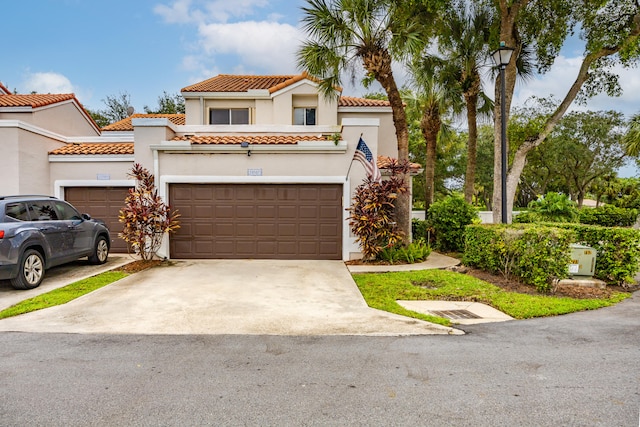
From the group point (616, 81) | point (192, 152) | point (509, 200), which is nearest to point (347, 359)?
point (192, 152)

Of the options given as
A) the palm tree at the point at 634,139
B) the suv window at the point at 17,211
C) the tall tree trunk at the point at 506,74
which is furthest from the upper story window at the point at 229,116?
the palm tree at the point at 634,139

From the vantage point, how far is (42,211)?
8672 millimetres

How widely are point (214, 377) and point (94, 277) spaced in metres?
6.53

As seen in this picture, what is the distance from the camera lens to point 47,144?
12516 mm

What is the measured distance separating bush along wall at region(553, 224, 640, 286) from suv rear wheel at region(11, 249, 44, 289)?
12.0m

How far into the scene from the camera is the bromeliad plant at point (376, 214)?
10.5m

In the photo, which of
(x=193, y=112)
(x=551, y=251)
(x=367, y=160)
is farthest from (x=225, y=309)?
(x=193, y=112)

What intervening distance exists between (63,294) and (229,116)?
11.4 m

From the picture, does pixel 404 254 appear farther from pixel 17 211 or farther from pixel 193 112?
pixel 193 112

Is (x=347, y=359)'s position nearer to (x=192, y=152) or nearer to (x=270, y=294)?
(x=270, y=294)

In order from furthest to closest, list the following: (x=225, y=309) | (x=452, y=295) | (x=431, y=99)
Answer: (x=431, y=99) < (x=452, y=295) < (x=225, y=309)

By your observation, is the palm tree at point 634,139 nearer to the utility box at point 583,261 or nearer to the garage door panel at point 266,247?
the utility box at point 583,261

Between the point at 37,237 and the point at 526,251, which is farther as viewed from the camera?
the point at 526,251

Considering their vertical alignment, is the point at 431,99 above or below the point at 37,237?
above
